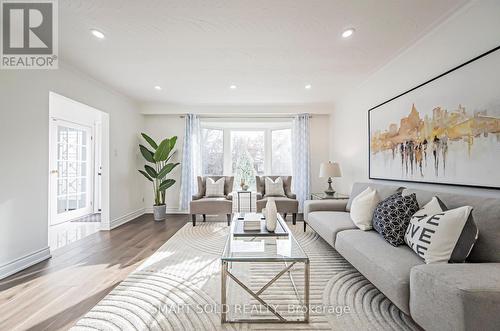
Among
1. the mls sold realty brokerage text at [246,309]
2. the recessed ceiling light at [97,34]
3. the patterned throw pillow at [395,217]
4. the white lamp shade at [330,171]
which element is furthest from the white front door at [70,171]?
the patterned throw pillow at [395,217]

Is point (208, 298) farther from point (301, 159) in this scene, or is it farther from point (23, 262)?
point (301, 159)

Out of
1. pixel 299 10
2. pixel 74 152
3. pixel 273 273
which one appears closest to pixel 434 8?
pixel 299 10

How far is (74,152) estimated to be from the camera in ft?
16.3

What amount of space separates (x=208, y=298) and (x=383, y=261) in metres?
1.38

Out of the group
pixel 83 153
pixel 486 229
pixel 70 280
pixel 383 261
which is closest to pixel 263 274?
pixel 383 261

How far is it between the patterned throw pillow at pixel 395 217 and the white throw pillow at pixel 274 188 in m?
→ 2.45

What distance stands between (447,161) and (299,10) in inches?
75.7

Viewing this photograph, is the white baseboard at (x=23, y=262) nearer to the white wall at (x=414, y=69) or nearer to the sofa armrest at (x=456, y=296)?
the sofa armrest at (x=456, y=296)

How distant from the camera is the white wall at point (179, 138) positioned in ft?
17.1

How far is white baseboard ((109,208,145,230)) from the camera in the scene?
4.05m

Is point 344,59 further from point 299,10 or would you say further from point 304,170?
point 304,170

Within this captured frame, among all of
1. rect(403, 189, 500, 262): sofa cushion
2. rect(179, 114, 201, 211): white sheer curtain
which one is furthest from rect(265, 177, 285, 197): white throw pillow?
rect(403, 189, 500, 262): sofa cushion

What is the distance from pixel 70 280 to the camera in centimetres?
218

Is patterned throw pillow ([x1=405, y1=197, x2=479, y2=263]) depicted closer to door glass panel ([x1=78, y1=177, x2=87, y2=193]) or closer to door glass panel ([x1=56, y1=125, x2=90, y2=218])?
door glass panel ([x1=56, y1=125, x2=90, y2=218])
